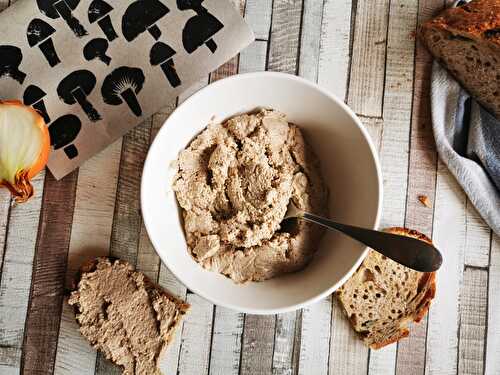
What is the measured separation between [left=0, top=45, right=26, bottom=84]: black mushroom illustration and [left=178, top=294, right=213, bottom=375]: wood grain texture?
0.77 m

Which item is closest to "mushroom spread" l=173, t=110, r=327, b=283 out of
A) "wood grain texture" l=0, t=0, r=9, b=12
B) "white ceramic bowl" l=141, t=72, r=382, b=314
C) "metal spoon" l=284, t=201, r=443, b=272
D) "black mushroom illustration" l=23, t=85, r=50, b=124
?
"white ceramic bowl" l=141, t=72, r=382, b=314

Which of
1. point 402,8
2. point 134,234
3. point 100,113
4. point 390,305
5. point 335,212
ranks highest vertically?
point 402,8

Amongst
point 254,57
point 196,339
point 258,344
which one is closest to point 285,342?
point 258,344

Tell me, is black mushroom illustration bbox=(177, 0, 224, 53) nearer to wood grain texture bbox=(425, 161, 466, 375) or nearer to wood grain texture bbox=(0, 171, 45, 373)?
wood grain texture bbox=(0, 171, 45, 373)

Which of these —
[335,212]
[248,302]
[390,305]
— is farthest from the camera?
[390,305]

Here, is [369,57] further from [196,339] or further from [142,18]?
[196,339]

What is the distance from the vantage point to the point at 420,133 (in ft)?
5.12

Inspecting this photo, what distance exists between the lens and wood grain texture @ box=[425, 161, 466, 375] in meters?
1.54

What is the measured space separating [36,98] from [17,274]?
490 millimetres

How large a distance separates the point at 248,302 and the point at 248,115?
1.46 feet

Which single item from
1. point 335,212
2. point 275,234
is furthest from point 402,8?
point 275,234

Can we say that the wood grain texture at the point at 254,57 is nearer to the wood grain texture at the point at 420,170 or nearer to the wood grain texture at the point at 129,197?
the wood grain texture at the point at 129,197

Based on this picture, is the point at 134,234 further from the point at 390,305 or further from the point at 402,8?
the point at 402,8

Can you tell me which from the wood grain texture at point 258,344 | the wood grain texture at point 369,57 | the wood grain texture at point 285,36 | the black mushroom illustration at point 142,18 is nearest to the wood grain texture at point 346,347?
the wood grain texture at point 258,344
